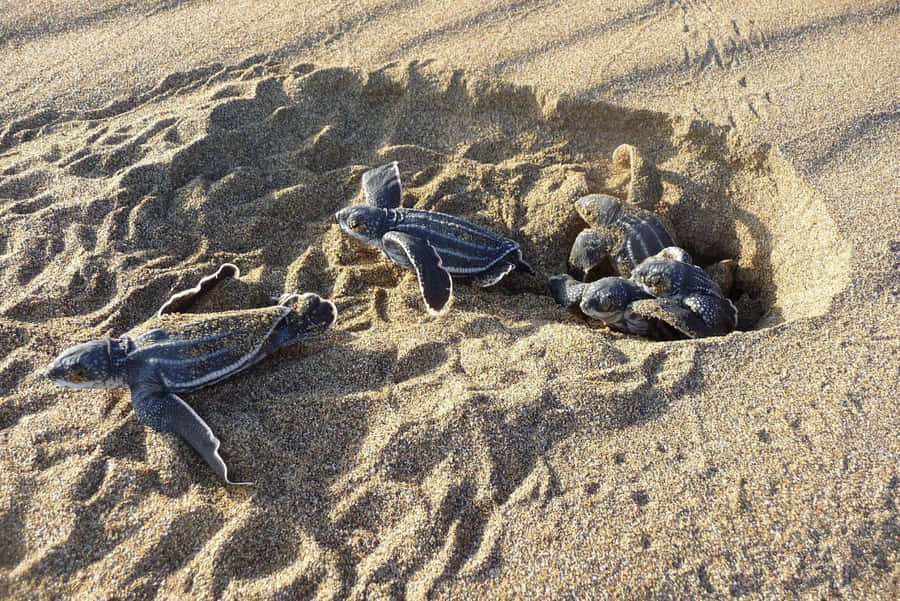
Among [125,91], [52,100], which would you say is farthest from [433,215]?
[52,100]

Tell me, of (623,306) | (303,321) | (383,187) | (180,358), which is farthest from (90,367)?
(623,306)

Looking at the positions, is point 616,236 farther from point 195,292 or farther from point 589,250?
point 195,292

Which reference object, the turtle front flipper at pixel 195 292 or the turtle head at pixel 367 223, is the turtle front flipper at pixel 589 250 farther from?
the turtle front flipper at pixel 195 292

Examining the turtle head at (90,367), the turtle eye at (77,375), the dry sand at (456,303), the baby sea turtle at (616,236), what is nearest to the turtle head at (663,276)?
the baby sea turtle at (616,236)

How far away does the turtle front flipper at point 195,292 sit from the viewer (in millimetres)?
2346

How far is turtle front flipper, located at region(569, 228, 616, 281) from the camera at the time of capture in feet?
9.30

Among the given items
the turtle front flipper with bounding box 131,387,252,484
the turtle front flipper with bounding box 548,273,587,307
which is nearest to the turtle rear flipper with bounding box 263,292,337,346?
the turtle front flipper with bounding box 131,387,252,484

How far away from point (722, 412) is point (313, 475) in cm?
132

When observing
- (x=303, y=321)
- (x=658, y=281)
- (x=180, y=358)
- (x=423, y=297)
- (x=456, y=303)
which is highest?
(x=180, y=358)

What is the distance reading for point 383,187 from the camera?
2.92 m

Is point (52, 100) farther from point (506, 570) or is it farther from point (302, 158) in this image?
point (506, 570)

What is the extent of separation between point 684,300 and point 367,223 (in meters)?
1.41

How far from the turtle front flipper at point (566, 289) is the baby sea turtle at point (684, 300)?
243 mm

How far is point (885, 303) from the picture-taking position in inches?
87.7
